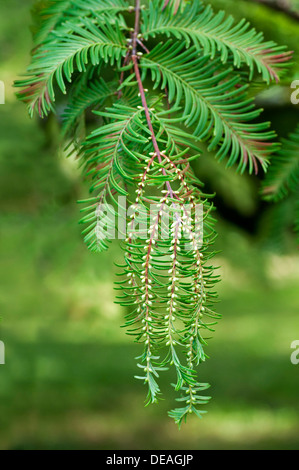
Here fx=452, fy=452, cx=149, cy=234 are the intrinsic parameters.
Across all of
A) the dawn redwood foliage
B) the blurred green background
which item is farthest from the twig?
the dawn redwood foliage

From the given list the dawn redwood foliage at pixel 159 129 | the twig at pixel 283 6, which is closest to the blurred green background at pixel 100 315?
the twig at pixel 283 6

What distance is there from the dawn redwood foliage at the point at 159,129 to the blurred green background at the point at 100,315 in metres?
0.25

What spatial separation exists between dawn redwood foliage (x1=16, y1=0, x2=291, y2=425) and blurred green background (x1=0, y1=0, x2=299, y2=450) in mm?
248

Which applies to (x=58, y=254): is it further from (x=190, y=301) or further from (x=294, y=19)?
(x=190, y=301)

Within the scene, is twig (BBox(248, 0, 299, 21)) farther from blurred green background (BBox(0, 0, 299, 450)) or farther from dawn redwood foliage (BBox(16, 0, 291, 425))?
dawn redwood foliage (BBox(16, 0, 291, 425))

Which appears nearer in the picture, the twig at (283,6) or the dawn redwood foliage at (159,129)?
the dawn redwood foliage at (159,129)

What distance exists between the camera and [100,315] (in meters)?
1.41

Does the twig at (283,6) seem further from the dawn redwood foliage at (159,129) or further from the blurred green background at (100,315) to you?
the dawn redwood foliage at (159,129)

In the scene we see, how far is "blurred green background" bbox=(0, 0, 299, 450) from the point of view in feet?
4.02

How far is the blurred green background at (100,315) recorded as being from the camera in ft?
4.02

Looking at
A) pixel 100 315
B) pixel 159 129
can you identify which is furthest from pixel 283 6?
pixel 100 315

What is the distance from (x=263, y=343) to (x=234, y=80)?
2507mm

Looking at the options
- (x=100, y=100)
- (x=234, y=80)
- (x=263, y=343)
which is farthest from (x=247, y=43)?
(x=263, y=343)

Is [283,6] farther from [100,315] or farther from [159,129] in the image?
[100,315]
